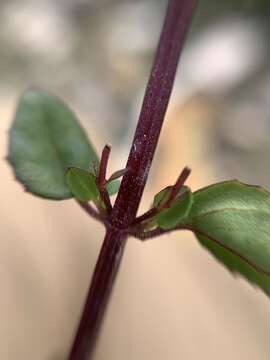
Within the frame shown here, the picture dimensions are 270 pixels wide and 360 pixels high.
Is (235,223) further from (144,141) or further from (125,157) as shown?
(125,157)

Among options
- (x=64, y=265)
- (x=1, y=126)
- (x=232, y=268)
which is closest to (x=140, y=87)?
(x=1, y=126)

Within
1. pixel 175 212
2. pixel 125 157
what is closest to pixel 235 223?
pixel 175 212

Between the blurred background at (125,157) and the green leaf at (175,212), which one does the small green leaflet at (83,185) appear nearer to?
the green leaf at (175,212)

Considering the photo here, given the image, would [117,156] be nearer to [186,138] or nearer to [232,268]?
[186,138]

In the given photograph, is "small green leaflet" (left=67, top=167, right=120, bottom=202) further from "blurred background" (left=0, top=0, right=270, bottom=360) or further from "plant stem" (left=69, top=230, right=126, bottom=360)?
"blurred background" (left=0, top=0, right=270, bottom=360)

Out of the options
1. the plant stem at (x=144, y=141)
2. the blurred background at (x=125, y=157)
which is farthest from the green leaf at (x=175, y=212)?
the blurred background at (x=125, y=157)

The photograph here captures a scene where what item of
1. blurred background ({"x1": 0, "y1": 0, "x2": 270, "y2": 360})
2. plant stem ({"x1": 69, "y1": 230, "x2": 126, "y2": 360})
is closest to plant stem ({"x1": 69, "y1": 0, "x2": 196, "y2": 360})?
plant stem ({"x1": 69, "y1": 230, "x2": 126, "y2": 360})

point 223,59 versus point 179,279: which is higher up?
point 223,59
